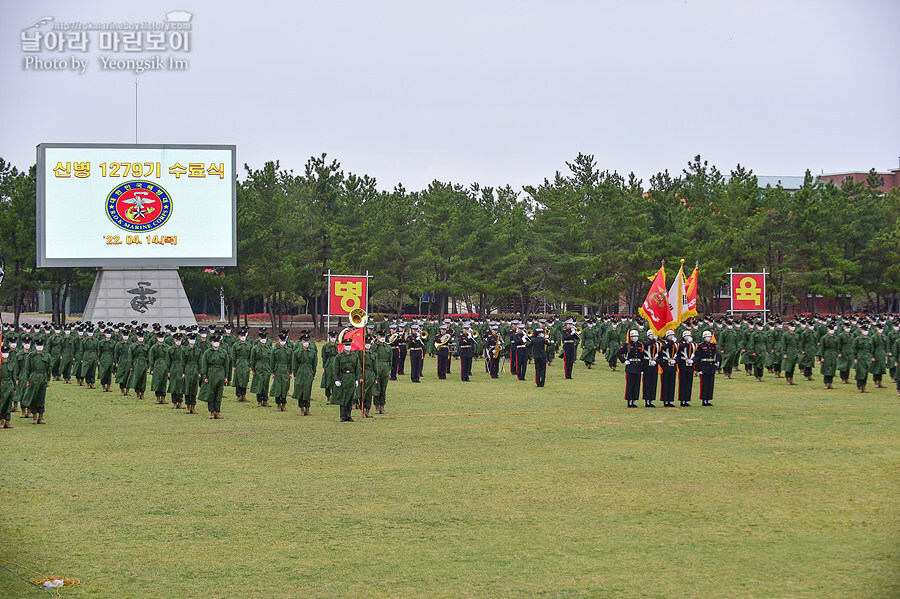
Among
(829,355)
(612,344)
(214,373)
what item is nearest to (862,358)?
(829,355)

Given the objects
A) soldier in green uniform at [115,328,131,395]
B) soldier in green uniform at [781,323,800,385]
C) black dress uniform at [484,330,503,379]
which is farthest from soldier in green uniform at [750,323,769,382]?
soldier in green uniform at [115,328,131,395]

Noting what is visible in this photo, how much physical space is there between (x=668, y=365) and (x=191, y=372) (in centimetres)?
957

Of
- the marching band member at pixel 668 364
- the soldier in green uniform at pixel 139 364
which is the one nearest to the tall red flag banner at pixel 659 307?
the marching band member at pixel 668 364

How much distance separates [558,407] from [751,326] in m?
9.78

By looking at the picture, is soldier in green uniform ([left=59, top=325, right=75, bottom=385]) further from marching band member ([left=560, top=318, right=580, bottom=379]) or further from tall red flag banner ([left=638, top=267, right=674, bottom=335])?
tall red flag banner ([left=638, top=267, right=674, bottom=335])

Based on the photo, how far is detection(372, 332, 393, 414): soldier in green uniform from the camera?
60.0 ft

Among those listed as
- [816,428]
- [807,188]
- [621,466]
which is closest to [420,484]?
[621,466]

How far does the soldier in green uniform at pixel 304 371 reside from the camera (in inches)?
741

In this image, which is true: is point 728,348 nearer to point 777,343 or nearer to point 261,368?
point 777,343

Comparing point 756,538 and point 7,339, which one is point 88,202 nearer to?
point 7,339

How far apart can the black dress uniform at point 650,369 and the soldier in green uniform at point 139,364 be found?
1115cm

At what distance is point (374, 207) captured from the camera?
58438 millimetres

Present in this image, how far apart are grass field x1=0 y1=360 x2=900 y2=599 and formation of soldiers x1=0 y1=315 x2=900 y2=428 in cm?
89

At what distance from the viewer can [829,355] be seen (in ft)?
78.3
